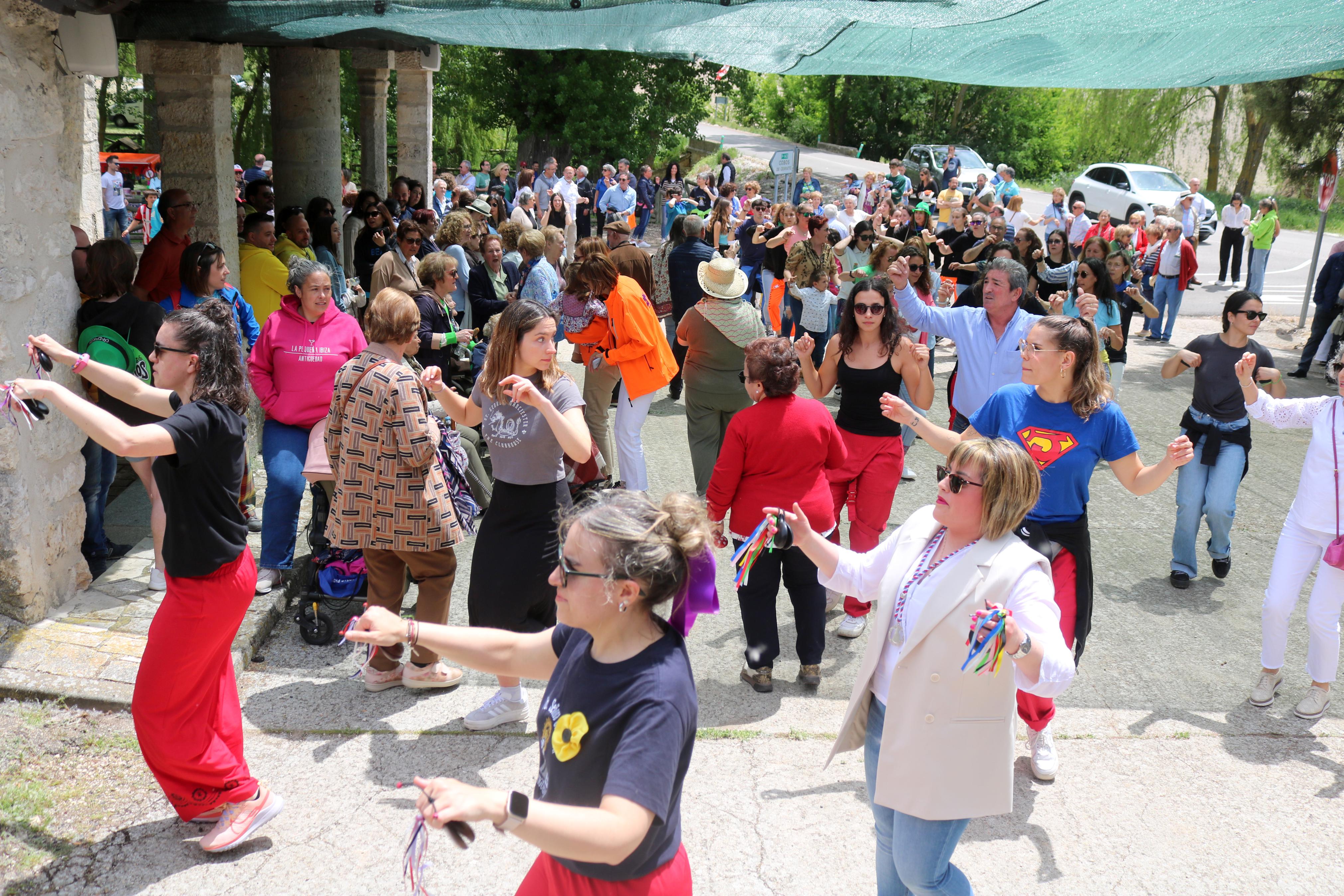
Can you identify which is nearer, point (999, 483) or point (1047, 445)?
point (999, 483)

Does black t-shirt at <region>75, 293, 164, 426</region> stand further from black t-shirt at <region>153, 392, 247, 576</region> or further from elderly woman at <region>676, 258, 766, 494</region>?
elderly woman at <region>676, 258, 766, 494</region>

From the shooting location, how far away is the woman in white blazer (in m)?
2.82

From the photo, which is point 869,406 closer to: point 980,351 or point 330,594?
point 980,351

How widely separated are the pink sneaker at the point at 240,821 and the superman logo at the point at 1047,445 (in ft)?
10.4

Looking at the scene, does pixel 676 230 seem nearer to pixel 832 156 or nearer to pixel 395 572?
pixel 395 572

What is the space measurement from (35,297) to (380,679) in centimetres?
229

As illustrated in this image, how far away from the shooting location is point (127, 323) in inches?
207

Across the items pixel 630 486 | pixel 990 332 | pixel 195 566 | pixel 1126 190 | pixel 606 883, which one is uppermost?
pixel 1126 190

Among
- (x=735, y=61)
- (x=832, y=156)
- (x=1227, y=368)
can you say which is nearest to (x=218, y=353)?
(x=735, y=61)

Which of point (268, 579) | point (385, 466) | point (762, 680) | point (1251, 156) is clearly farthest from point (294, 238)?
point (1251, 156)

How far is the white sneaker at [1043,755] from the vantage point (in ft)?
14.3

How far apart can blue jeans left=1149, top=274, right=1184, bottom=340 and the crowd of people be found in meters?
5.03

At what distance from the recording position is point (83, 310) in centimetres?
523

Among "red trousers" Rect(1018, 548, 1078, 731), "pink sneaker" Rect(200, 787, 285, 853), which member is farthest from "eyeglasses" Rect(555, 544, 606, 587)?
"red trousers" Rect(1018, 548, 1078, 731)
